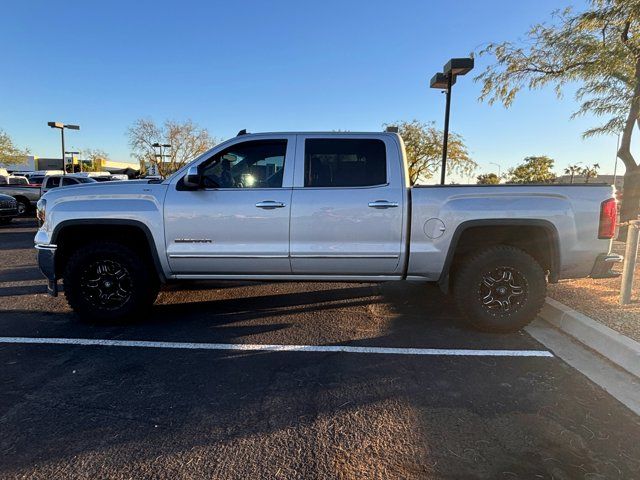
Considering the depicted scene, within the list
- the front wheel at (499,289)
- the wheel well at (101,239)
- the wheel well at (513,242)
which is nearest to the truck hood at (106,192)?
the wheel well at (101,239)

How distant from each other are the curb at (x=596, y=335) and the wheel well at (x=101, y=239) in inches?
174

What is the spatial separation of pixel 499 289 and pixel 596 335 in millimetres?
942

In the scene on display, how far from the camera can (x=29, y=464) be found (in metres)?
2.36

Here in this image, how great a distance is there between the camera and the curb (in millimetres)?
3557

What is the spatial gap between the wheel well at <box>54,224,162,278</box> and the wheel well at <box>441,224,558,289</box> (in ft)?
10.8

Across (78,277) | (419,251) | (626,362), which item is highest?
(419,251)

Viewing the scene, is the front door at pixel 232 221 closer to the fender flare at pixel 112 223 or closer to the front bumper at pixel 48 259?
the fender flare at pixel 112 223

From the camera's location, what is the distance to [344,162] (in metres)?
4.61

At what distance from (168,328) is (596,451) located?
391 centimetres

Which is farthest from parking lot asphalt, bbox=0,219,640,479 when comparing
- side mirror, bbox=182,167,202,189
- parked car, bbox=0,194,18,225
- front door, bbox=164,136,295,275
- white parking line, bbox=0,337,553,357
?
parked car, bbox=0,194,18,225

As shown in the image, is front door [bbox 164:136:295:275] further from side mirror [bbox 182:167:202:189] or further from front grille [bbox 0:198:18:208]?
front grille [bbox 0:198:18:208]

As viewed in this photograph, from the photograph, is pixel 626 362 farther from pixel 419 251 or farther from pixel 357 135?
pixel 357 135

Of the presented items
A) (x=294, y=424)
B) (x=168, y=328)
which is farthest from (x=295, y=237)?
(x=294, y=424)

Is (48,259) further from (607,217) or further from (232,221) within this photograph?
(607,217)
